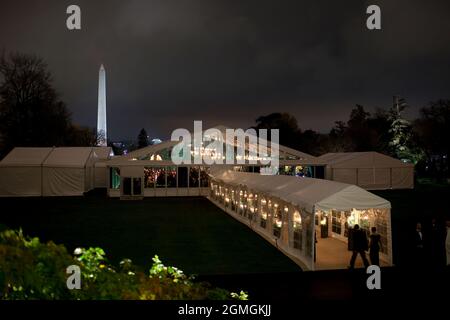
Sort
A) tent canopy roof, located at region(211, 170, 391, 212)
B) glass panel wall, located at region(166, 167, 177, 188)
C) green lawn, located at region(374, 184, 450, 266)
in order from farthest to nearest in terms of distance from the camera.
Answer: glass panel wall, located at region(166, 167, 177, 188) → green lawn, located at region(374, 184, 450, 266) → tent canopy roof, located at region(211, 170, 391, 212)

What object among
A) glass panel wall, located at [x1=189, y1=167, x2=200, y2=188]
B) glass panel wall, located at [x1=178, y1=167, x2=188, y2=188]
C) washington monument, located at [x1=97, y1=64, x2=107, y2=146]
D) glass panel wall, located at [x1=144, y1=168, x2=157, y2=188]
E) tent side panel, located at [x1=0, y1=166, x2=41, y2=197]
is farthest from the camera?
washington monument, located at [x1=97, y1=64, x2=107, y2=146]

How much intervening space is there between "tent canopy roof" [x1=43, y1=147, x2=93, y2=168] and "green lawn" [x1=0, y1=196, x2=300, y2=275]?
→ 3538mm

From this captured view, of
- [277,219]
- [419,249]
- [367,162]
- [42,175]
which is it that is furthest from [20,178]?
[367,162]

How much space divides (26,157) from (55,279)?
965 inches

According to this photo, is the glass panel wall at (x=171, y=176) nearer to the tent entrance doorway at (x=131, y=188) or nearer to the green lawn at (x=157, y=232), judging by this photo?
the tent entrance doorway at (x=131, y=188)

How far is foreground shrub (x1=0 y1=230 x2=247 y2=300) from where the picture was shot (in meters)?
2.14

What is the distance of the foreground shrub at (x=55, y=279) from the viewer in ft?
7.02

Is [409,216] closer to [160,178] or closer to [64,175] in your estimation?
[160,178]

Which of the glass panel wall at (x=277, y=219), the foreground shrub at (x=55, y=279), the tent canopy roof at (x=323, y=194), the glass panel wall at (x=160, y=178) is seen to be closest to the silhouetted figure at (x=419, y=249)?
the tent canopy roof at (x=323, y=194)

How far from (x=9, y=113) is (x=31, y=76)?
396cm

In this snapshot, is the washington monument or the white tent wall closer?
the white tent wall

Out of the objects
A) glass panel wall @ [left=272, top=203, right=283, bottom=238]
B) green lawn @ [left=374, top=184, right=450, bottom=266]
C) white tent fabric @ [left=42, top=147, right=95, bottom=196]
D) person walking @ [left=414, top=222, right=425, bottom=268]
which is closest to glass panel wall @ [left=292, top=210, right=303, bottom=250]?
glass panel wall @ [left=272, top=203, right=283, bottom=238]

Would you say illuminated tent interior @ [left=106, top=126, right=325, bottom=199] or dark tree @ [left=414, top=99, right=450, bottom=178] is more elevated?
dark tree @ [left=414, top=99, right=450, bottom=178]

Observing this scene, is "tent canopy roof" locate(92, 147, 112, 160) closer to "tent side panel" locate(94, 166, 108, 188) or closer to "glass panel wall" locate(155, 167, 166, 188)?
"tent side panel" locate(94, 166, 108, 188)
